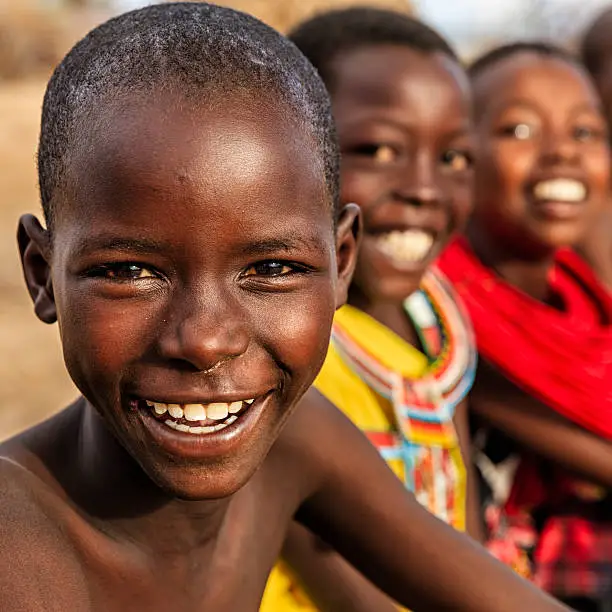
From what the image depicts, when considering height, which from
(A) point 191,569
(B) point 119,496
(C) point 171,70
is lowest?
(A) point 191,569

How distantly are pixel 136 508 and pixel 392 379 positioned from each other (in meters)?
0.70

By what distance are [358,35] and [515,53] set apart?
0.65 meters

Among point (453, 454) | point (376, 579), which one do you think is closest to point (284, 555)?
point (376, 579)

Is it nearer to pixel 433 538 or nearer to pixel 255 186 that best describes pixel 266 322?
pixel 255 186

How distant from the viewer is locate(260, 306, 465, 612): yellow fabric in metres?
1.55

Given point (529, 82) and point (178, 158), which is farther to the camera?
point (529, 82)

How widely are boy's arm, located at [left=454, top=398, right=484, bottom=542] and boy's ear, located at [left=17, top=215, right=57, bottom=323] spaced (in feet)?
3.48

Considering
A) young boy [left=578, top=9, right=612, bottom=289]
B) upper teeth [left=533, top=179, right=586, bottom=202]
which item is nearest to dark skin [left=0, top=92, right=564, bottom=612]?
upper teeth [left=533, top=179, right=586, bottom=202]

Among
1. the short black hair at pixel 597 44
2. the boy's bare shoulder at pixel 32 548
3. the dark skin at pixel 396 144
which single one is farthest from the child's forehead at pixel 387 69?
the short black hair at pixel 597 44

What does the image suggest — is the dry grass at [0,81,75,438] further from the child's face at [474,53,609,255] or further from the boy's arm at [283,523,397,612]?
the boy's arm at [283,523,397,612]

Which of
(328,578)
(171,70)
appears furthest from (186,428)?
(328,578)

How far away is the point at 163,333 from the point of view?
955 millimetres

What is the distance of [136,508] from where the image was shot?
1156mm

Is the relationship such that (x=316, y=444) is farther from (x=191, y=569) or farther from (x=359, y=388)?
(x=359, y=388)
